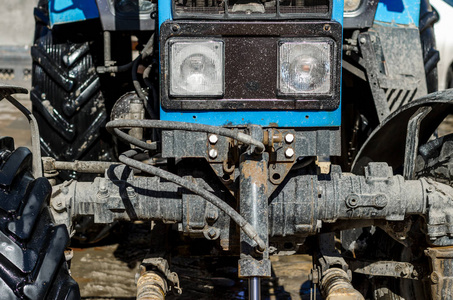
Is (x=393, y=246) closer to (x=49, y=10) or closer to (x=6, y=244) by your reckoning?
(x=6, y=244)

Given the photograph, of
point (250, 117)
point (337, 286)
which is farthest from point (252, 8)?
point (337, 286)

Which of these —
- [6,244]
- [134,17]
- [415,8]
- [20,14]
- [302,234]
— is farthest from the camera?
[20,14]

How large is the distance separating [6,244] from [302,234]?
1.11 m

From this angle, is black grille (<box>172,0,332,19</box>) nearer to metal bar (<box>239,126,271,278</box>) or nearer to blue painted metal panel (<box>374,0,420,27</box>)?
metal bar (<box>239,126,271,278</box>)

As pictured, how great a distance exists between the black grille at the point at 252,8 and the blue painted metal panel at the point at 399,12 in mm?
1269

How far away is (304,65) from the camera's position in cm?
256

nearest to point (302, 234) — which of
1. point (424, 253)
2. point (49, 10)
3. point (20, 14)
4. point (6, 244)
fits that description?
point (424, 253)

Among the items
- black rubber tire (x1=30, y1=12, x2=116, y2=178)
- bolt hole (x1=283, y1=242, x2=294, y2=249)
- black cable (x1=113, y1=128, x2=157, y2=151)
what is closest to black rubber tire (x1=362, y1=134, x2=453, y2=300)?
bolt hole (x1=283, y1=242, x2=294, y2=249)

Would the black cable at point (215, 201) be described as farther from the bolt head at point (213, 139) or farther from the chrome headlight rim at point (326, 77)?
the chrome headlight rim at point (326, 77)

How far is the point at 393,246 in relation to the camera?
128 inches

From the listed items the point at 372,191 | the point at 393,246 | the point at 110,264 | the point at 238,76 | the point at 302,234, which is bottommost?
the point at 110,264

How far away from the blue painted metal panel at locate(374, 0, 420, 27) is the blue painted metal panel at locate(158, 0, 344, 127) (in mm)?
1356

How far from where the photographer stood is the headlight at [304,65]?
8.39 feet

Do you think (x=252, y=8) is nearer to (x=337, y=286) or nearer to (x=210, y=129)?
(x=210, y=129)
